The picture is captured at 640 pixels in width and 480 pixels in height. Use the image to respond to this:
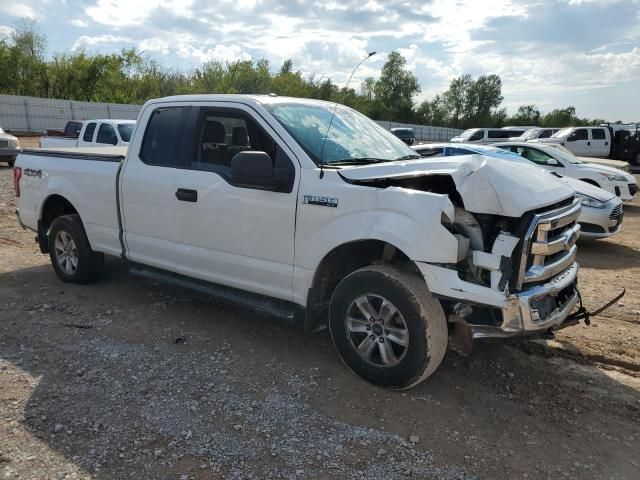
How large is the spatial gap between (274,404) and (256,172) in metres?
1.60

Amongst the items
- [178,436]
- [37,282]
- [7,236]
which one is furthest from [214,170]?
[7,236]

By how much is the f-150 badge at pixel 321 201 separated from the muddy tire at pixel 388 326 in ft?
1.67

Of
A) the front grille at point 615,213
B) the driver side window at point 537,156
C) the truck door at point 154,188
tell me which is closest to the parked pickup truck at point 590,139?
the driver side window at point 537,156

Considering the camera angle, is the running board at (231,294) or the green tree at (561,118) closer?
the running board at (231,294)

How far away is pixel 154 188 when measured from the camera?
4848 mm

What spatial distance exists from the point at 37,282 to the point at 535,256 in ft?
17.5

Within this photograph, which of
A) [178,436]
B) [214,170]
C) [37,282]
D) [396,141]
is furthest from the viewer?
[37,282]

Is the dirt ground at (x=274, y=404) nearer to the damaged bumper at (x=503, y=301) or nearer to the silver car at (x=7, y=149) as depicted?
the damaged bumper at (x=503, y=301)

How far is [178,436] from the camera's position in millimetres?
3215

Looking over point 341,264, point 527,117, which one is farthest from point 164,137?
point 527,117

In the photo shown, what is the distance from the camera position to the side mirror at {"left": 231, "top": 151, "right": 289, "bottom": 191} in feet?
12.5

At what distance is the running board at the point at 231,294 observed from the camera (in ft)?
13.5

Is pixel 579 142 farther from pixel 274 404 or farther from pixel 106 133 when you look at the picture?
pixel 274 404

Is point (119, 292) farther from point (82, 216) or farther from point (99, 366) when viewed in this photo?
point (99, 366)
